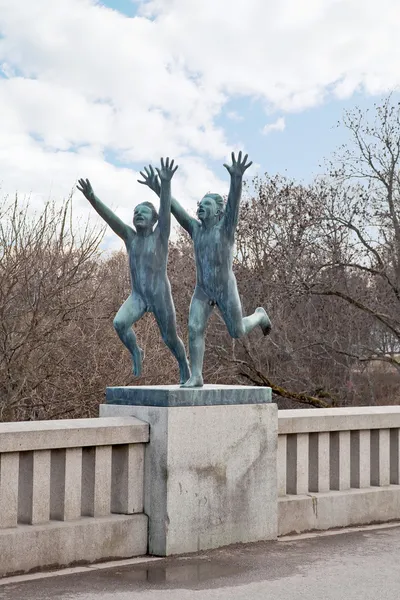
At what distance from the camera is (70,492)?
640cm

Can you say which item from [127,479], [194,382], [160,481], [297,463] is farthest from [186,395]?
[297,463]

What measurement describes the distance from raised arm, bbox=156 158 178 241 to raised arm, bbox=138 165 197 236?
13.0 inches

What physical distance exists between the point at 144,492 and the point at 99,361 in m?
9.97

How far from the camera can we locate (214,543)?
695cm

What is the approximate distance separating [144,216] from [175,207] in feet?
1.33

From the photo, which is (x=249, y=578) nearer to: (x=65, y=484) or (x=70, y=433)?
(x=65, y=484)

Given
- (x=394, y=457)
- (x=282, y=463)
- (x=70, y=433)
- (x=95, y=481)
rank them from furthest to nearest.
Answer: (x=394, y=457) < (x=282, y=463) < (x=95, y=481) < (x=70, y=433)

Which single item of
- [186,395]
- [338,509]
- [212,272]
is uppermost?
[212,272]

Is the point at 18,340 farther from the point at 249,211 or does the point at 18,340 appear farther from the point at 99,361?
the point at 249,211

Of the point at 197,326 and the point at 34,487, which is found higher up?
the point at 197,326

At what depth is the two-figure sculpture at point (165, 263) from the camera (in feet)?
23.8

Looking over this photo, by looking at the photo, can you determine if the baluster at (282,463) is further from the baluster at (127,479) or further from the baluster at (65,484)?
the baluster at (65,484)

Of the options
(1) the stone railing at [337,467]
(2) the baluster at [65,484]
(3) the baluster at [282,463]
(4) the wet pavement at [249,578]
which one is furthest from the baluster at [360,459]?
(2) the baluster at [65,484]

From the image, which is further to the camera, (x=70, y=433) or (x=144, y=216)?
(x=144, y=216)
